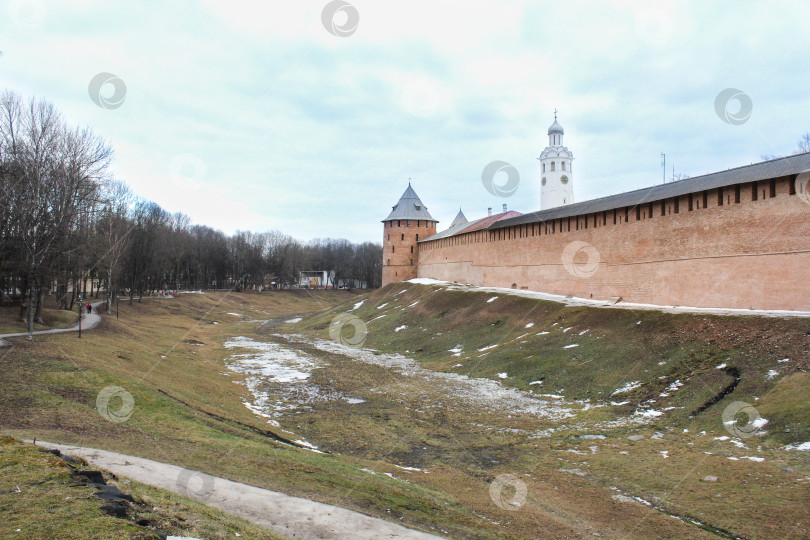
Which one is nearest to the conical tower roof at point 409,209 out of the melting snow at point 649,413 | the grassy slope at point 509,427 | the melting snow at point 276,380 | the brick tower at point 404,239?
the brick tower at point 404,239

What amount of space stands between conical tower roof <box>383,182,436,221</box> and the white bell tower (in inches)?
826

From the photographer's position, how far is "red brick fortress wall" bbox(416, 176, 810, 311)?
21.2 metres

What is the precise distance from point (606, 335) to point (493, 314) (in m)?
11.8

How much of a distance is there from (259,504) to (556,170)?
263ft

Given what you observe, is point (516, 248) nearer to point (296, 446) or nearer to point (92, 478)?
point (296, 446)

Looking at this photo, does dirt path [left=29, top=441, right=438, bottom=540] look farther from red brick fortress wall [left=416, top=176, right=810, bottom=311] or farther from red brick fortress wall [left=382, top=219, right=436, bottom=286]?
red brick fortress wall [left=382, top=219, right=436, bottom=286]

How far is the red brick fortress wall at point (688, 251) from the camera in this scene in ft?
69.7

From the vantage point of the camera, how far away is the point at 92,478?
6.84 m

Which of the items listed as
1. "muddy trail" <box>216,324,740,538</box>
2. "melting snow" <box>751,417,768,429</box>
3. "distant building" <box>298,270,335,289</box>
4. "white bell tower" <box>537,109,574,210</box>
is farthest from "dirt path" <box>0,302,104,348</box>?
"distant building" <box>298,270,335,289</box>

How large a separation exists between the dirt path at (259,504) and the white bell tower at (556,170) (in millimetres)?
77286

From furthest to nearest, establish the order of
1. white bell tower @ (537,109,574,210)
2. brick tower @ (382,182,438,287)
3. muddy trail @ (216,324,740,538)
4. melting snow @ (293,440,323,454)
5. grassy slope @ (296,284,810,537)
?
white bell tower @ (537,109,574,210) → brick tower @ (382,182,438,287) → melting snow @ (293,440,323,454) → grassy slope @ (296,284,810,537) → muddy trail @ (216,324,740,538)

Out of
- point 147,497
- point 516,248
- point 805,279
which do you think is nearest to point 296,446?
point 147,497

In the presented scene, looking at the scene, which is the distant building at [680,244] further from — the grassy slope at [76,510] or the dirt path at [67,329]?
the dirt path at [67,329]

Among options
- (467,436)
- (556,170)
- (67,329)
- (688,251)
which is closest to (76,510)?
(467,436)
